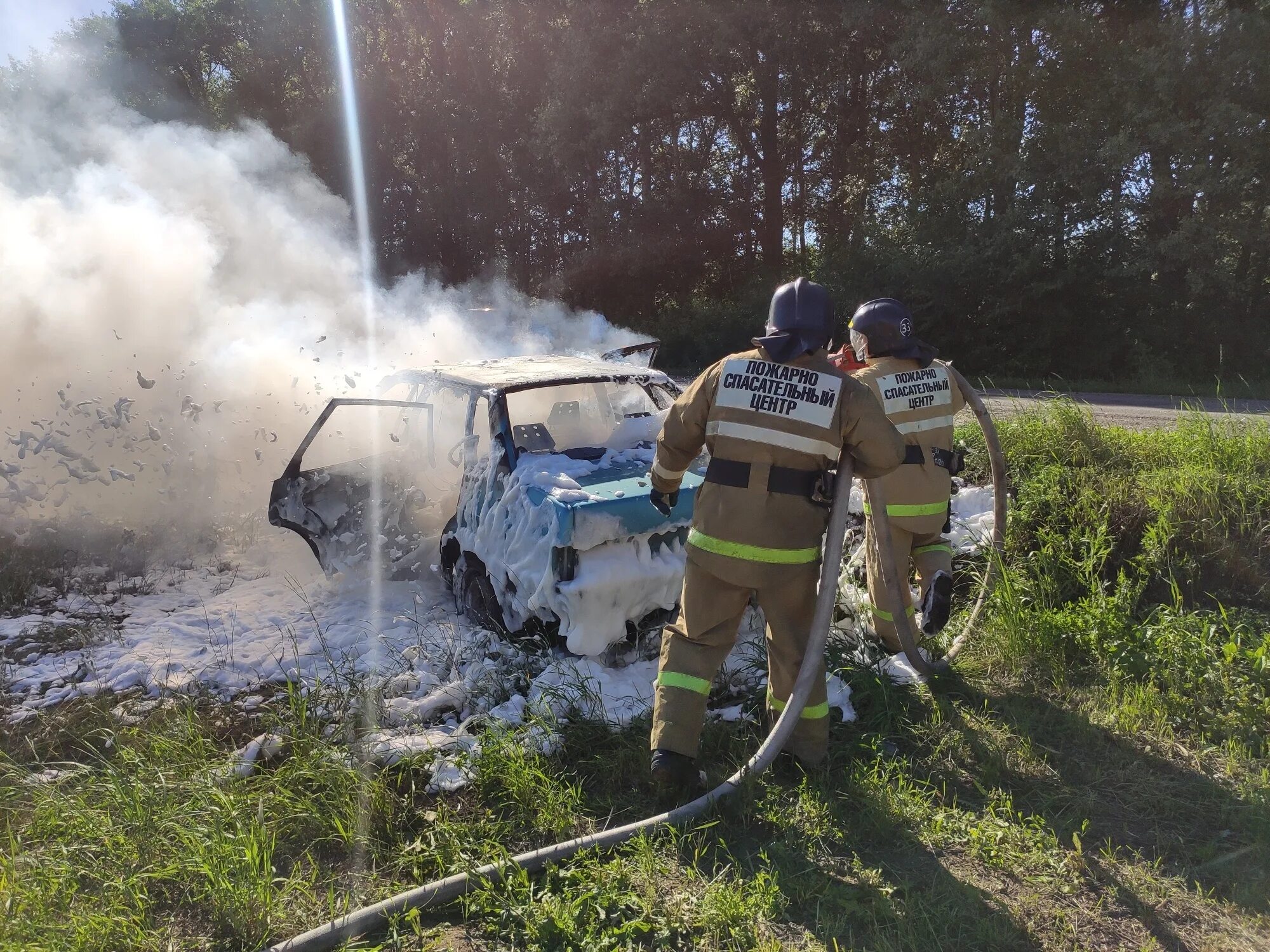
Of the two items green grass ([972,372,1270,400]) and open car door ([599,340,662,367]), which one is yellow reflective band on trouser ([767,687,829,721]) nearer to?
open car door ([599,340,662,367])

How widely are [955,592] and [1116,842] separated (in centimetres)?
212

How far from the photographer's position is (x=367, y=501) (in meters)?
5.54

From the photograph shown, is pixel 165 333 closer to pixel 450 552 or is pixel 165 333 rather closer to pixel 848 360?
pixel 450 552

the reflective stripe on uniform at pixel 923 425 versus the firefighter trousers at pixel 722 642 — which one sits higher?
the reflective stripe on uniform at pixel 923 425

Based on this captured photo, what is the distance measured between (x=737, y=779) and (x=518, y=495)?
1.83m

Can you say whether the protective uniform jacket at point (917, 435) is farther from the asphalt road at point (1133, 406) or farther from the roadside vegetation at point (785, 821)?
the asphalt road at point (1133, 406)

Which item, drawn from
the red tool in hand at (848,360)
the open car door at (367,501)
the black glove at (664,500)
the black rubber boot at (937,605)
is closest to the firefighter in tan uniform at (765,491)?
the black glove at (664,500)

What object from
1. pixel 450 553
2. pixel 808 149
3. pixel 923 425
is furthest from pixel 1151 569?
pixel 808 149

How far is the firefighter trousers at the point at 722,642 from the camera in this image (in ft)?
10.5

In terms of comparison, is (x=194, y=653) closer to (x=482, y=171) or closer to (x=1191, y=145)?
(x=1191, y=145)

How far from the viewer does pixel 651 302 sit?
72.3ft

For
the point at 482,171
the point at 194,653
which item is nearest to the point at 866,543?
the point at 194,653

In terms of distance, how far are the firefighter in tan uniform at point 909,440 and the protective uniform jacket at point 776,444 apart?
992 millimetres

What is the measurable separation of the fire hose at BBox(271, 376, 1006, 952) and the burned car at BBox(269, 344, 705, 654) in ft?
3.08
